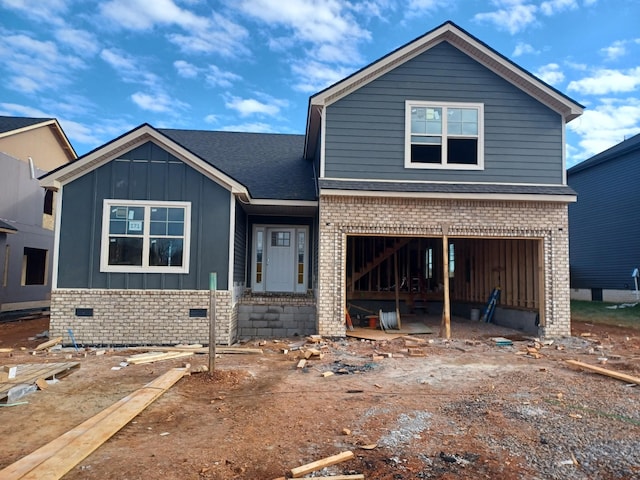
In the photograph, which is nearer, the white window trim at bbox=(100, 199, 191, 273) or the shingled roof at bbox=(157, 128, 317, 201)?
the white window trim at bbox=(100, 199, 191, 273)

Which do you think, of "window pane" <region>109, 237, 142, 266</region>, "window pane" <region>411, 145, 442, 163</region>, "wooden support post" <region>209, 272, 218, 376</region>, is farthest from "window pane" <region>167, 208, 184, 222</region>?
"window pane" <region>411, 145, 442, 163</region>

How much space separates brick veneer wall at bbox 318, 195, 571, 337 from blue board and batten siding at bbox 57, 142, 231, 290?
255 cm

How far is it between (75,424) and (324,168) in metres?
7.86

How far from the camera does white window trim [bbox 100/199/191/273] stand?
34.4 ft

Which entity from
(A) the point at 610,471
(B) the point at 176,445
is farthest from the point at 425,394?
(B) the point at 176,445

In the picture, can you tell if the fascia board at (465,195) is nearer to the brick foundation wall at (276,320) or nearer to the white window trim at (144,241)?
the brick foundation wall at (276,320)

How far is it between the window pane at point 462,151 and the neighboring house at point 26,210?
14887 millimetres

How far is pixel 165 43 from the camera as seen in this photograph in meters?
22.4

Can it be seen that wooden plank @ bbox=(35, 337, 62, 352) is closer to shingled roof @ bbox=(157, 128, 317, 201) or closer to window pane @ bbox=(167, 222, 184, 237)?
window pane @ bbox=(167, 222, 184, 237)

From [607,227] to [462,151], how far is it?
41.5 feet

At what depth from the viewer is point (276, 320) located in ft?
39.1

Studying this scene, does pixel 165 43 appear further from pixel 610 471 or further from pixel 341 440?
pixel 610 471

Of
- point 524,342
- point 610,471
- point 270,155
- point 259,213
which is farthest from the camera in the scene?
point 270,155

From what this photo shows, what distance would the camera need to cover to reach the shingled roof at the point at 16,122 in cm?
1650
